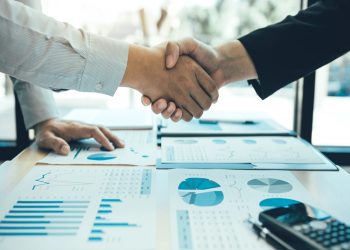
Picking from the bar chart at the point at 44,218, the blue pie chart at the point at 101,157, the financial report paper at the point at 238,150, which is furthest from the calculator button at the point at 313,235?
the blue pie chart at the point at 101,157

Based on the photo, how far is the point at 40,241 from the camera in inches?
21.6

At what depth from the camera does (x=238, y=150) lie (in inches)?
40.7

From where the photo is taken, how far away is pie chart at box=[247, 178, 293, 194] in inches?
29.6

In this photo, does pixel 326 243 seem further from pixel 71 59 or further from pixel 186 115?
pixel 186 115

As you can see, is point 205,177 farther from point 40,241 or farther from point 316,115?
point 316,115

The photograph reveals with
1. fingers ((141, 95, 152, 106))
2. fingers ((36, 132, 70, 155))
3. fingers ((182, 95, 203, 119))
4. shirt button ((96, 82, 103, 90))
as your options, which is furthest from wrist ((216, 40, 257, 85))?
fingers ((36, 132, 70, 155))

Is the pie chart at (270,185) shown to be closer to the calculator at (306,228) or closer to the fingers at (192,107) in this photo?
the calculator at (306,228)

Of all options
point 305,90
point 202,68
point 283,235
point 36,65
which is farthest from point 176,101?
point 283,235

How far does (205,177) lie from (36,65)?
47cm

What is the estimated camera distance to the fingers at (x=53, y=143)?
0.99m

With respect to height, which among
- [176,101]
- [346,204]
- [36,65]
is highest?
[36,65]

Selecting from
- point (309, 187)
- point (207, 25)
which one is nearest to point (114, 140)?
point (309, 187)

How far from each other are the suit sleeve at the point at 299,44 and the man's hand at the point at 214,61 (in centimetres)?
4

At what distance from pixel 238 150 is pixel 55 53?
19.9 inches
